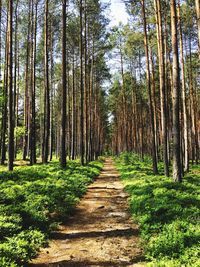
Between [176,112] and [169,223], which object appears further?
[176,112]

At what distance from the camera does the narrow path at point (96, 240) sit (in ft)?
19.9

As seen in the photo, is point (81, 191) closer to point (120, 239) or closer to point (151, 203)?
point (151, 203)

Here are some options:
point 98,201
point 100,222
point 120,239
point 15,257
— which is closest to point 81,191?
point 98,201

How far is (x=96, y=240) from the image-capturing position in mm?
7281

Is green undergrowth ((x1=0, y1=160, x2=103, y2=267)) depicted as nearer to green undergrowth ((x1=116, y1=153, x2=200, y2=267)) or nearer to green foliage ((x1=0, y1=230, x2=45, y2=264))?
green foliage ((x1=0, y1=230, x2=45, y2=264))

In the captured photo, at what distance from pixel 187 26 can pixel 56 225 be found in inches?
967

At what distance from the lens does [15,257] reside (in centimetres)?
583

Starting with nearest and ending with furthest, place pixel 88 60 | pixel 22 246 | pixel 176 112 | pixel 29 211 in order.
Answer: pixel 22 246 → pixel 29 211 → pixel 176 112 → pixel 88 60

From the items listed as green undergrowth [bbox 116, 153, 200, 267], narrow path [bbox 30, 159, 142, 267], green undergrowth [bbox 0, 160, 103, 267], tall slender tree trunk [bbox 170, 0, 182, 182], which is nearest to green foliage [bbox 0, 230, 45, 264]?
green undergrowth [bbox 0, 160, 103, 267]

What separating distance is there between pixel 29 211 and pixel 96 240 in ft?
7.74

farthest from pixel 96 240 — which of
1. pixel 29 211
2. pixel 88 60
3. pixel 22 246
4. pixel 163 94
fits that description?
pixel 88 60

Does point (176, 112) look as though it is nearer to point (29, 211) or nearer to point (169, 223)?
point (169, 223)

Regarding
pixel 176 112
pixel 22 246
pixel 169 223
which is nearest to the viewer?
pixel 22 246

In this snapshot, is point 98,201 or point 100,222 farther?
point 98,201
